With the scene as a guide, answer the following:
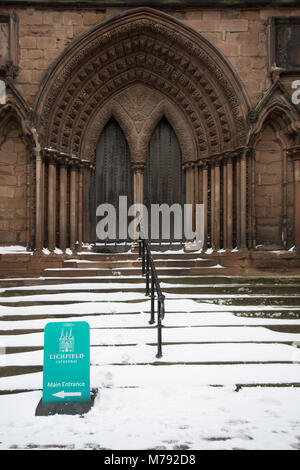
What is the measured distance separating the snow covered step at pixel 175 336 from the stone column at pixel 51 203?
3.00m

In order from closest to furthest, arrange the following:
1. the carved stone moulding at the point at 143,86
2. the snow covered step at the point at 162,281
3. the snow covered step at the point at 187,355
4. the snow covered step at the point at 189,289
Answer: the snow covered step at the point at 187,355 → the snow covered step at the point at 189,289 → the snow covered step at the point at 162,281 → the carved stone moulding at the point at 143,86

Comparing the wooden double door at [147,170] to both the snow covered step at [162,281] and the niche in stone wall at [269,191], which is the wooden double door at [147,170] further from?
the snow covered step at [162,281]

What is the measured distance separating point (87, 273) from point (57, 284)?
575 millimetres

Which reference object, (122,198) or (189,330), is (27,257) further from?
(189,330)

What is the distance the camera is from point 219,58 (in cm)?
704

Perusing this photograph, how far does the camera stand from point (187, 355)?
3832mm

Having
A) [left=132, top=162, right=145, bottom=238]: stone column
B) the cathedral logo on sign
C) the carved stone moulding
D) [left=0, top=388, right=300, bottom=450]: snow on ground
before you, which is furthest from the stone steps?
the carved stone moulding

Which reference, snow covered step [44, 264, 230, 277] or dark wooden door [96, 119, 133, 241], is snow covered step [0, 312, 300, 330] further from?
dark wooden door [96, 119, 133, 241]

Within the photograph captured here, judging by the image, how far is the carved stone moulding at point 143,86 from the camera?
7.00 metres

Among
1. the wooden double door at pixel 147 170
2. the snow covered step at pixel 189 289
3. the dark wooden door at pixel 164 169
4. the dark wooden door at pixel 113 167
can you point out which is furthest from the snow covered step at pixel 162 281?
the dark wooden door at pixel 164 169

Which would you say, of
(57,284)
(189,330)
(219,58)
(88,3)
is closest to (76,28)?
(88,3)

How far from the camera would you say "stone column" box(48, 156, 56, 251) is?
7.05m

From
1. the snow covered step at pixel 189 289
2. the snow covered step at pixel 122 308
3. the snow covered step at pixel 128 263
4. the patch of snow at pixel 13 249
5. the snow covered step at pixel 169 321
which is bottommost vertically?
the snow covered step at pixel 169 321

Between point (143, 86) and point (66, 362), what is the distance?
691 cm
